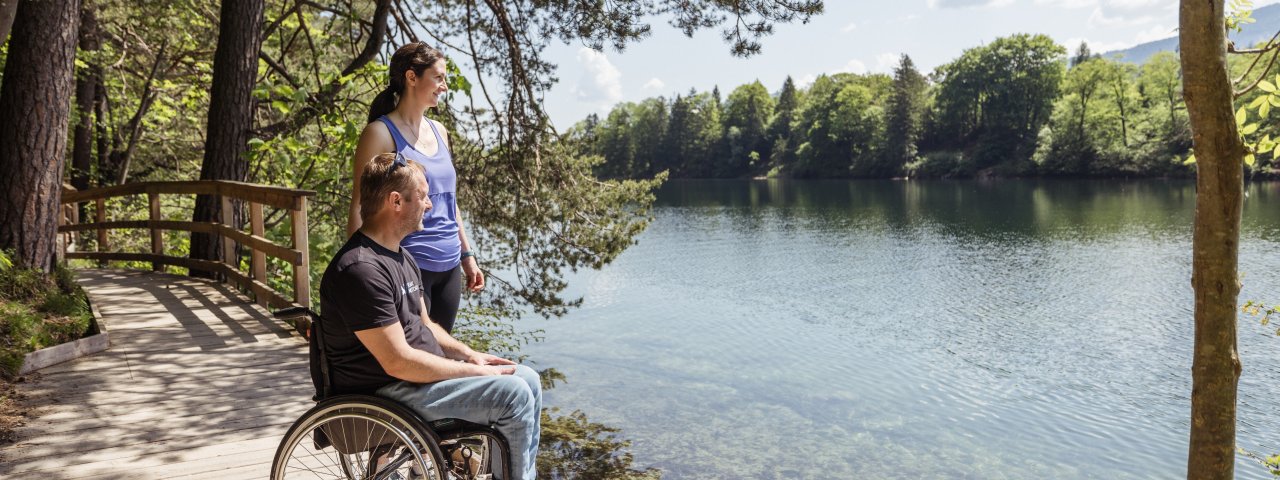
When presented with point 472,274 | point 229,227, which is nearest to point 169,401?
point 472,274

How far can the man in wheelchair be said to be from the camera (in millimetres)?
2168

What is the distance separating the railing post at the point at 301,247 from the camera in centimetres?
515

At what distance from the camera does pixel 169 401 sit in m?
4.03

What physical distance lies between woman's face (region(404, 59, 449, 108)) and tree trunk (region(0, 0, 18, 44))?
3.17 metres

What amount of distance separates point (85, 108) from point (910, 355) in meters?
12.5

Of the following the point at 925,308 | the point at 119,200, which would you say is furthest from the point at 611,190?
the point at 925,308

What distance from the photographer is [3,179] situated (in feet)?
17.9

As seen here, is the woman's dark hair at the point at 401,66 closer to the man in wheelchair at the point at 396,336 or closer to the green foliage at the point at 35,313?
the man in wheelchair at the point at 396,336

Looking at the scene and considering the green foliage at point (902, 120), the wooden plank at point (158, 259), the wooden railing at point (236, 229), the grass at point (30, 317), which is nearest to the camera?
the grass at point (30, 317)

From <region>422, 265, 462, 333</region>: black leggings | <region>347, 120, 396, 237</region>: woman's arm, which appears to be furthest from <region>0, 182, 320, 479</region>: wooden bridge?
<region>347, 120, 396, 237</region>: woman's arm

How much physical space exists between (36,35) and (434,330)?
4660 millimetres

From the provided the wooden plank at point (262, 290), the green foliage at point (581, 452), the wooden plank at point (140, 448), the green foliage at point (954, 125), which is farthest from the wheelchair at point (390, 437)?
the green foliage at point (954, 125)

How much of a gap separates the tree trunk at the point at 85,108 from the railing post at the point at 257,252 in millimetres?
6239

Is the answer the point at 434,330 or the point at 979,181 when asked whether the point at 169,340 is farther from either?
the point at 979,181
